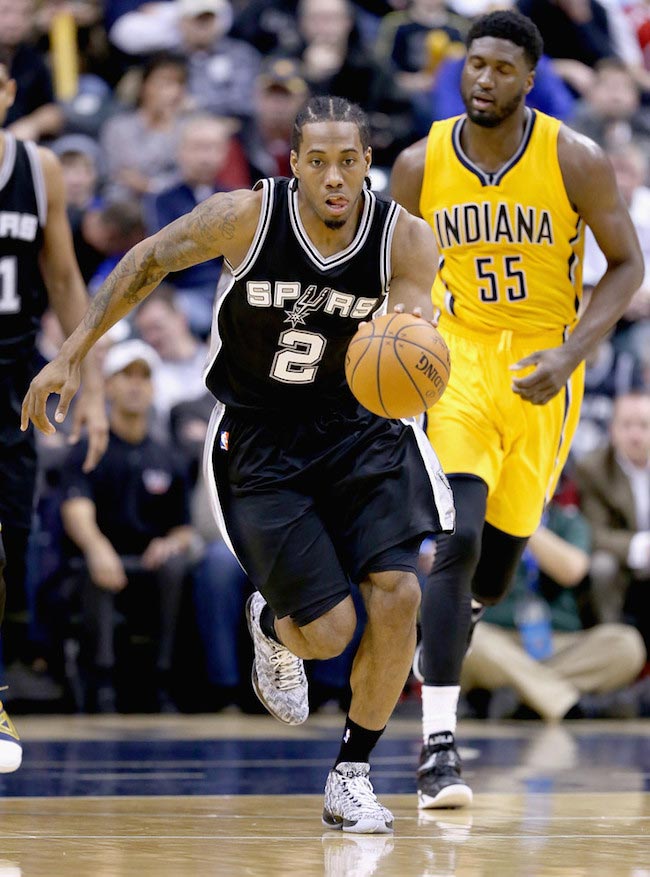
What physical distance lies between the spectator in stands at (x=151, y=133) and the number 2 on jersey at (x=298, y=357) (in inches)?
274

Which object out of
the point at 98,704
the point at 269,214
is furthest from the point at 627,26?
the point at 269,214

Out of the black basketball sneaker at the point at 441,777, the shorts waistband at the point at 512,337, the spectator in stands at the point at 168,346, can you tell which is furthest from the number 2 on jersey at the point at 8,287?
the spectator in stands at the point at 168,346

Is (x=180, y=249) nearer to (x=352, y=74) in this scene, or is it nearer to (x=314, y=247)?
(x=314, y=247)

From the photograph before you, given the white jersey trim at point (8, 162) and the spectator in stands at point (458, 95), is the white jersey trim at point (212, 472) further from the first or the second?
the spectator in stands at point (458, 95)

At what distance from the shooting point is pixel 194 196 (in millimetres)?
11133

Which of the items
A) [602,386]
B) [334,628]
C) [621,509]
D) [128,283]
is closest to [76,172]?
[602,386]

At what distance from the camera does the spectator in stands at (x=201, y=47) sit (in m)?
12.2

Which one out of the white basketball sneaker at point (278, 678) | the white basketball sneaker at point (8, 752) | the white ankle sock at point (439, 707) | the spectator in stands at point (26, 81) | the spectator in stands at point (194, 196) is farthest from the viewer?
the spectator in stands at point (26, 81)

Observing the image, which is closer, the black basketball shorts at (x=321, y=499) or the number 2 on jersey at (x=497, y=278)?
the black basketball shorts at (x=321, y=499)

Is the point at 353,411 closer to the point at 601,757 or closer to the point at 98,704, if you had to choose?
the point at 601,757

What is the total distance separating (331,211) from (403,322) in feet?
1.38

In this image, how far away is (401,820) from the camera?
16.0ft

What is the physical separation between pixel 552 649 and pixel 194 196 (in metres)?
4.19

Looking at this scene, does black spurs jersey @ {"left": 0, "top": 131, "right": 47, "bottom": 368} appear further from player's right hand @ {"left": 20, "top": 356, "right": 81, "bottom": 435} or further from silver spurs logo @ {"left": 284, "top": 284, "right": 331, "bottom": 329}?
silver spurs logo @ {"left": 284, "top": 284, "right": 331, "bottom": 329}
